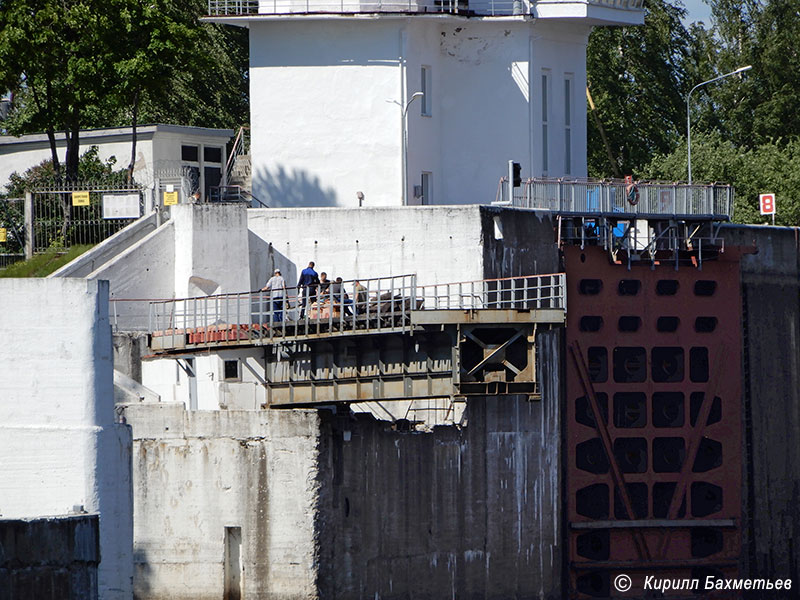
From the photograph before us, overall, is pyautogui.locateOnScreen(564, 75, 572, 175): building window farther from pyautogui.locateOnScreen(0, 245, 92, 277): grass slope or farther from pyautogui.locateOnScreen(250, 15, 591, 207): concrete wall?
pyautogui.locateOnScreen(0, 245, 92, 277): grass slope

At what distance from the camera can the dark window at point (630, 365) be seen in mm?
47781

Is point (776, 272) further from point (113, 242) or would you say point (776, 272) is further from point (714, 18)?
point (714, 18)

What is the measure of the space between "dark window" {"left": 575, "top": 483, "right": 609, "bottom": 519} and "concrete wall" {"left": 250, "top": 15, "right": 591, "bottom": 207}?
26.5ft

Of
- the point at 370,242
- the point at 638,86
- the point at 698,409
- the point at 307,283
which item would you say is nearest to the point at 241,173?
the point at 370,242

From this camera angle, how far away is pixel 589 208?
47500mm

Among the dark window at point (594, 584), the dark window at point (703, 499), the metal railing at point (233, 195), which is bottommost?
the dark window at point (594, 584)

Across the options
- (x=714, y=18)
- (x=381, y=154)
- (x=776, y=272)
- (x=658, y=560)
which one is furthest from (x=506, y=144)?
(x=714, y=18)

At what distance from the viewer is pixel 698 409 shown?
48.3 meters

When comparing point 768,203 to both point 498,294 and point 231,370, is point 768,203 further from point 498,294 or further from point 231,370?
point 231,370

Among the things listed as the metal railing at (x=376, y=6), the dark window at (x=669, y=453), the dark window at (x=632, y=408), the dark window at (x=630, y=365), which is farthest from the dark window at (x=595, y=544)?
the metal railing at (x=376, y=6)

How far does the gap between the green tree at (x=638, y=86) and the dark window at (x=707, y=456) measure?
69.2 ft

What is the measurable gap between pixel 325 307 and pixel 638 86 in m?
30.3

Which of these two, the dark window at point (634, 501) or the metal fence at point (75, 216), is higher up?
the metal fence at point (75, 216)

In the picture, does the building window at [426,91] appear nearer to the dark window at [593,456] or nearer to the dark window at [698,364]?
the dark window at [698,364]
